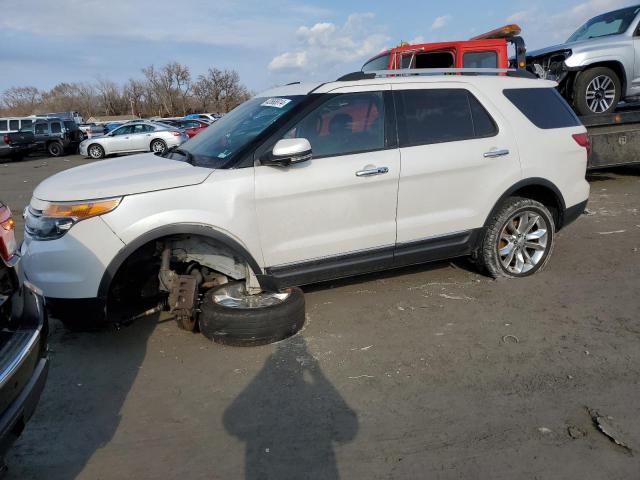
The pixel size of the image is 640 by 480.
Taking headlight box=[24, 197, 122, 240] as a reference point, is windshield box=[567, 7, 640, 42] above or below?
above

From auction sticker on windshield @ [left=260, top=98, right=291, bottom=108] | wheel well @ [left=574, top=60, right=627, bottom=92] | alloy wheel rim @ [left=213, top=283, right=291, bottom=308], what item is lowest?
alloy wheel rim @ [left=213, top=283, right=291, bottom=308]

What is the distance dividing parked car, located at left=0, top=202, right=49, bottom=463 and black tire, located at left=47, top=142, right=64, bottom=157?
1026 inches

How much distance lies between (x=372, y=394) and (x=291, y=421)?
0.53m

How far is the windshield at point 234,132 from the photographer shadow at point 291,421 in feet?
4.99

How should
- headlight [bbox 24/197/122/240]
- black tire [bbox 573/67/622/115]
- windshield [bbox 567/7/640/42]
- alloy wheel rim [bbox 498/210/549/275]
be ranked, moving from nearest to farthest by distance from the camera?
headlight [bbox 24/197/122/240]
alloy wheel rim [bbox 498/210/549/275]
black tire [bbox 573/67/622/115]
windshield [bbox 567/7/640/42]

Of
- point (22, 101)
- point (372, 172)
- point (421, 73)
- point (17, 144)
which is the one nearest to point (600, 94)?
point (421, 73)

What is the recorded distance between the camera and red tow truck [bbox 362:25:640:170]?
7359 mm

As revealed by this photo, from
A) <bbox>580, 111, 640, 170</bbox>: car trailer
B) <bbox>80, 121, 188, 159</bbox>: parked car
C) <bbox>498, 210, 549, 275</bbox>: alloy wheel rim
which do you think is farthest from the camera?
<bbox>80, 121, 188, 159</bbox>: parked car

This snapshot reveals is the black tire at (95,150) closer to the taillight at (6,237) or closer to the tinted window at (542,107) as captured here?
the tinted window at (542,107)

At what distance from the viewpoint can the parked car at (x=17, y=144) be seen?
888 inches

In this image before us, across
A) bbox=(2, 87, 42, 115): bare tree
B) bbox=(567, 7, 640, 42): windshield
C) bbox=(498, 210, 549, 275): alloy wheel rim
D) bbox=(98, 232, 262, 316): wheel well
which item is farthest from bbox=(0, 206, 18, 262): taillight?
bbox=(2, 87, 42, 115): bare tree

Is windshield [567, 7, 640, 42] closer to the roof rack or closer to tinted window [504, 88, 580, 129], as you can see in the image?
tinted window [504, 88, 580, 129]

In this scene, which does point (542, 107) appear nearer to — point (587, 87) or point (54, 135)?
point (587, 87)

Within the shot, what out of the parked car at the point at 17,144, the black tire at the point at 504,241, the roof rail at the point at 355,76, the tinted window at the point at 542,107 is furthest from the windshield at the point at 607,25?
the parked car at the point at 17,144
